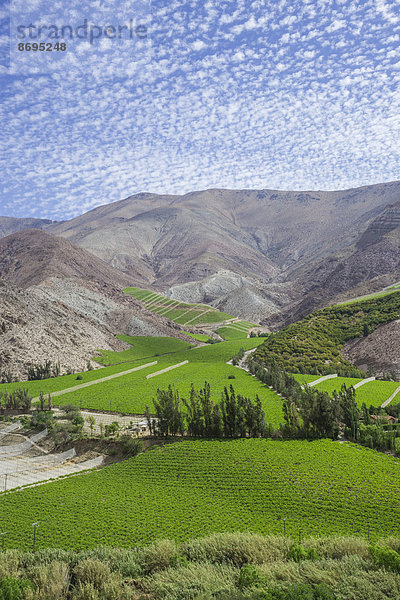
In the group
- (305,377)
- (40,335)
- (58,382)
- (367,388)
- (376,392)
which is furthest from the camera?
(40,335)

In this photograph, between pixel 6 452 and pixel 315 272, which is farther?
pixel 315 272

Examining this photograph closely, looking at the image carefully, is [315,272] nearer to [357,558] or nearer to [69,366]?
[69,366]

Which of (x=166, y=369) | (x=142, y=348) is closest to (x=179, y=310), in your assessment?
(x=142, y=348)

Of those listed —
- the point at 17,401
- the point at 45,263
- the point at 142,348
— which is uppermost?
the point at 45,263

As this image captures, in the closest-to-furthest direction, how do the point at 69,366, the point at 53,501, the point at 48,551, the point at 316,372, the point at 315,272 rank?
1. the point at 48,551
2. the point at 53,501
3. the point at 316,372
4. the point at 69,366
5. the point at 315,272

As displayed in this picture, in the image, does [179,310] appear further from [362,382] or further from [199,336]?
[362,382]

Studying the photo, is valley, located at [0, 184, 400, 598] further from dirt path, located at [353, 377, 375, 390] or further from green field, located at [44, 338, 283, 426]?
dirt path, located at [353, 377, 375, 390]

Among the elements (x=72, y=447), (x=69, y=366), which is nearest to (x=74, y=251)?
(x=69, y=366)
